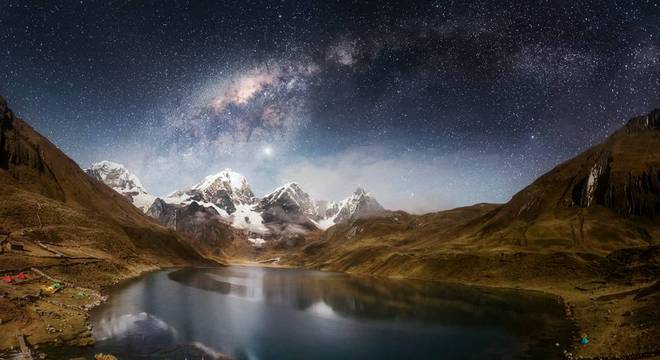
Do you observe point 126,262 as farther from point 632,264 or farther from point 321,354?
point 632,264

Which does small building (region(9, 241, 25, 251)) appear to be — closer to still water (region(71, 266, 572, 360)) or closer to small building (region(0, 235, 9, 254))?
small building (region(0, 235, 9, 254))

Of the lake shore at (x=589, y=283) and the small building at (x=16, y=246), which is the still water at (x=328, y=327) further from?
the small building at (x=16, y=246)

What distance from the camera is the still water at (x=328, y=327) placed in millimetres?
51188

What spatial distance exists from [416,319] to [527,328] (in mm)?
21156

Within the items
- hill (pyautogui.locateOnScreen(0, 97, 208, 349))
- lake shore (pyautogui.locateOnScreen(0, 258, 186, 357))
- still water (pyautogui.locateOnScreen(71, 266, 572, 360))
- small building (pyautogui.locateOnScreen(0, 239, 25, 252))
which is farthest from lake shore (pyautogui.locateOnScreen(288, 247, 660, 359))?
small building (pyautogui.locateOnScreen(0, 239, 25, 252))

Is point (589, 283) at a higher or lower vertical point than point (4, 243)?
lower

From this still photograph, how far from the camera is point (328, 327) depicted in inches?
2766

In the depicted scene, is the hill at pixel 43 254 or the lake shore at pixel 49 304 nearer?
the lake shore at pixel 49 304

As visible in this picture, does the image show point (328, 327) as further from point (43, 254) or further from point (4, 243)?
point (4, 243)

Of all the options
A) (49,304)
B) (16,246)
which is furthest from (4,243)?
(49,304)

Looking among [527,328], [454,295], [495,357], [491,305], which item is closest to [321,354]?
[495,357]

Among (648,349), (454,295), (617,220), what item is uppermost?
(617,220)

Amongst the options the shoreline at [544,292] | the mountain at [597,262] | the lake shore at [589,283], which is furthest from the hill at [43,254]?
the mountain at [597,262]

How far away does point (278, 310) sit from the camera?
91375 millimetres
